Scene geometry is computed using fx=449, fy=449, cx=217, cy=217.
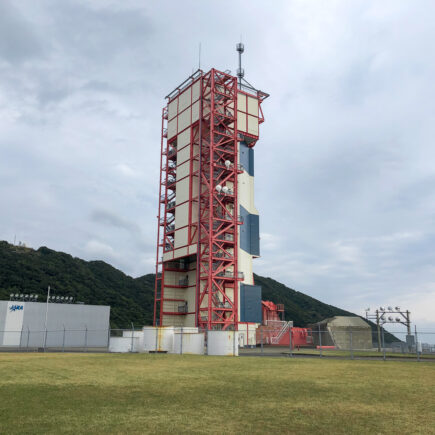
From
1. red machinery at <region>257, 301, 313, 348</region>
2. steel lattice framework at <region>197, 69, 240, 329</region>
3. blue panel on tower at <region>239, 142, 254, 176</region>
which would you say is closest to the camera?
steel lattice framework at <region>197, 69, 240, 329</region>

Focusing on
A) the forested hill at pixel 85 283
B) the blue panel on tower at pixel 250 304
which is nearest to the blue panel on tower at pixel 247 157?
the blue panel on tower at pixel 250 304

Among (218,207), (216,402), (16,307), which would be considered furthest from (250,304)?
(216,402)

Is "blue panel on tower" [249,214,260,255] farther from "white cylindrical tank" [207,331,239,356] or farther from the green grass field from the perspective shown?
the green grass field

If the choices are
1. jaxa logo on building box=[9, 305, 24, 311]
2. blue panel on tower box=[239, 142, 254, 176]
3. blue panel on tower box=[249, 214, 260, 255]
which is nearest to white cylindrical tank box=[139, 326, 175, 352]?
blue panel on tower box=[249, 214, 260, 255]

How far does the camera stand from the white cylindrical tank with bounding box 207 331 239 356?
36594 mm

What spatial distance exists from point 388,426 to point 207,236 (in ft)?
164

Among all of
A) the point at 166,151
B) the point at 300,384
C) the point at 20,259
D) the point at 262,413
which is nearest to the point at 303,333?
the point at 166,151

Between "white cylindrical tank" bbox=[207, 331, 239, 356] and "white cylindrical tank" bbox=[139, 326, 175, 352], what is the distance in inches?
197

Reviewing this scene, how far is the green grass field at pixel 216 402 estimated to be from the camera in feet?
32.8

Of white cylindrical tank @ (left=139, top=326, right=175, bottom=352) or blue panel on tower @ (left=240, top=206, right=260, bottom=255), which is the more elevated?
blue panel on tower @ (left=240, top=206, right=260, bottom=255)

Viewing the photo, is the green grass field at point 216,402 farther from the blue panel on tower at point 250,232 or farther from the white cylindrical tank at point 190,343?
the blue panel on tower at point 250,232

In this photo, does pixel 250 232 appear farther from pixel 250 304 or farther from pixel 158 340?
pixel 158 340

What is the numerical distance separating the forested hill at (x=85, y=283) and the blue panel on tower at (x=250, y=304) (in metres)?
45.9

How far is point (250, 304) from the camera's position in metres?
64.8
